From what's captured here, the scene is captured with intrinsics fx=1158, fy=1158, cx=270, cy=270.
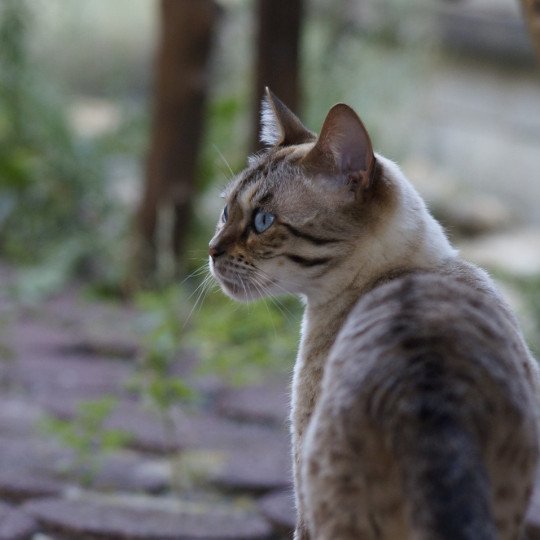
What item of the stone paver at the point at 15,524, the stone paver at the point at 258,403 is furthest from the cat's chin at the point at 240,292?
the stone paver at the point at 258,403

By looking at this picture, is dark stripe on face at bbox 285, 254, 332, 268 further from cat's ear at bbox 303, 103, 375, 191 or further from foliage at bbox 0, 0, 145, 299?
foliage at bbox 0, 0, 145, 299

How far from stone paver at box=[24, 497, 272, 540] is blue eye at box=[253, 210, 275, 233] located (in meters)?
1.30

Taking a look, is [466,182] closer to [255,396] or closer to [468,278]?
[255,396]

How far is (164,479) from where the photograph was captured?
4055 mm

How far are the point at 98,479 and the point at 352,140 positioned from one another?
6.64 ft

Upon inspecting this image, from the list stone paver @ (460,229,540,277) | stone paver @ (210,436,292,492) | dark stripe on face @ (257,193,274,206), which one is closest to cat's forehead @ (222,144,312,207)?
dark stripe on face @ (257,193,274,206)

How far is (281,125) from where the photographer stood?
2.78 metres

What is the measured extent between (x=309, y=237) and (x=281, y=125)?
39 centimetres

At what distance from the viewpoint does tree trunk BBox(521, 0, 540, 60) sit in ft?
11.4

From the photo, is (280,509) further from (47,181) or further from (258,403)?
(47,181)

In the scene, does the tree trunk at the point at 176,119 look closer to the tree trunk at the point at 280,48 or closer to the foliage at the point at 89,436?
the tree trunk at the point at 280,48

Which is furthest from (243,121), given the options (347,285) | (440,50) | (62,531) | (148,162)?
(347,285)

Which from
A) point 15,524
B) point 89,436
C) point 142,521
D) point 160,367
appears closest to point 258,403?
point 160,367

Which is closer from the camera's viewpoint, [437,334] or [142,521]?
[437,334]
